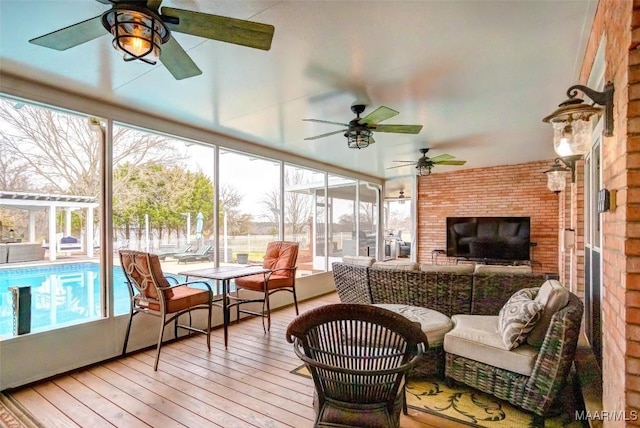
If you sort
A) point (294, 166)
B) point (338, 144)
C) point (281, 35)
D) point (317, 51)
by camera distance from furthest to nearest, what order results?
point (294, 166) < point (338, 144) < point (317, 51) < point (281, 35)

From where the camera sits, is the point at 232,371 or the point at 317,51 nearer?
the point at 317,51

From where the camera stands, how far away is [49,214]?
124 inches

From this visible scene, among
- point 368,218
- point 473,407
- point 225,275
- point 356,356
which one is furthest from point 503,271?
point 368,218

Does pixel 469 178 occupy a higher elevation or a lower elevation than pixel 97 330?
higher

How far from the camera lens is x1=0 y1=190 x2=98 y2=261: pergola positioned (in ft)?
9.54

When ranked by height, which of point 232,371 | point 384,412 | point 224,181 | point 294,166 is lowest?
point 232,371

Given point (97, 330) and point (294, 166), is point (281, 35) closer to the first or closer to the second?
point (97, 330)

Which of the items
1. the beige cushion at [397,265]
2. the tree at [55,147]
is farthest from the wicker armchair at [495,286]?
the tree at [55,147]

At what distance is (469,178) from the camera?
24.7 ft

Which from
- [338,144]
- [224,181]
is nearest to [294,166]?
[338,144]

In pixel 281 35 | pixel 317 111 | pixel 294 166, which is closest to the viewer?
pixel 281 35

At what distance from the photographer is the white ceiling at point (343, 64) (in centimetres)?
196

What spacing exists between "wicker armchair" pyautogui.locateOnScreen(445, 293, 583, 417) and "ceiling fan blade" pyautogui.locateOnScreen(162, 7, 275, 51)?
2.37 metres

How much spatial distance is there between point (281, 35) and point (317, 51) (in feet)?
1.00
